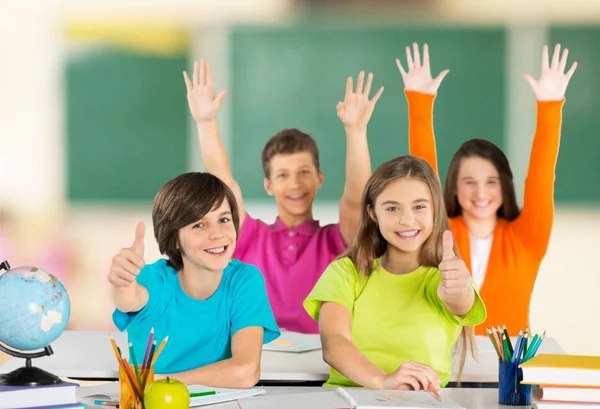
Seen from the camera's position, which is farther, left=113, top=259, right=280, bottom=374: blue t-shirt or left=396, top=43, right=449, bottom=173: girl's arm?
left=396, top=43, right=449, bottom=173: girl's arm

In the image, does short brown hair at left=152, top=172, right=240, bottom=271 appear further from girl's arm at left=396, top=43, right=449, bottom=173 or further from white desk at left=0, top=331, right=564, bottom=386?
girl's arm at left=396, top=43, right=449, bottom=173

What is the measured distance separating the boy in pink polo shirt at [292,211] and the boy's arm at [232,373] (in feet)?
3.93

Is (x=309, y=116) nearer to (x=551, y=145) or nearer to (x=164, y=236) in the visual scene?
(x=551, y=145)

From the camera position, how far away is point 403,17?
23.5 ft

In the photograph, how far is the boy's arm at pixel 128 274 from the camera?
2336 mm

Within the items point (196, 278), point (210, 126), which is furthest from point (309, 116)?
point (196, 278)

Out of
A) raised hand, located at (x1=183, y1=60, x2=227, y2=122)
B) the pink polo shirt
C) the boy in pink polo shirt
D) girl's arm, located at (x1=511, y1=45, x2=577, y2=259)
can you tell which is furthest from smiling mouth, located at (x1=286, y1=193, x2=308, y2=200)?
girl's arm, located at (x1=511, y1=45, x2=577, y2=259)

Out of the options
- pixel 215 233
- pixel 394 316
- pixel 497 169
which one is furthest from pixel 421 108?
pixel 215 233

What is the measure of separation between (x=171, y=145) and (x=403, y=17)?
2.02m

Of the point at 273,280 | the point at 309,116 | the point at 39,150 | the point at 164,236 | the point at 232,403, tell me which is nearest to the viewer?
the point at 232,403

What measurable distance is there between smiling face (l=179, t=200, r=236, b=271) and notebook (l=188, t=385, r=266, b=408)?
400 mm

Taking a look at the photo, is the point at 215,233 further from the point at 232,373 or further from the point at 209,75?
the point at 209,75

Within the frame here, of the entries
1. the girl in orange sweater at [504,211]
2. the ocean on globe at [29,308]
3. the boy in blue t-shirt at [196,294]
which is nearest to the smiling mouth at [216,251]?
the boy in blue t-shirt at [196,294]

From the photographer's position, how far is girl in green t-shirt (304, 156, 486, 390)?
2658 millimetres
